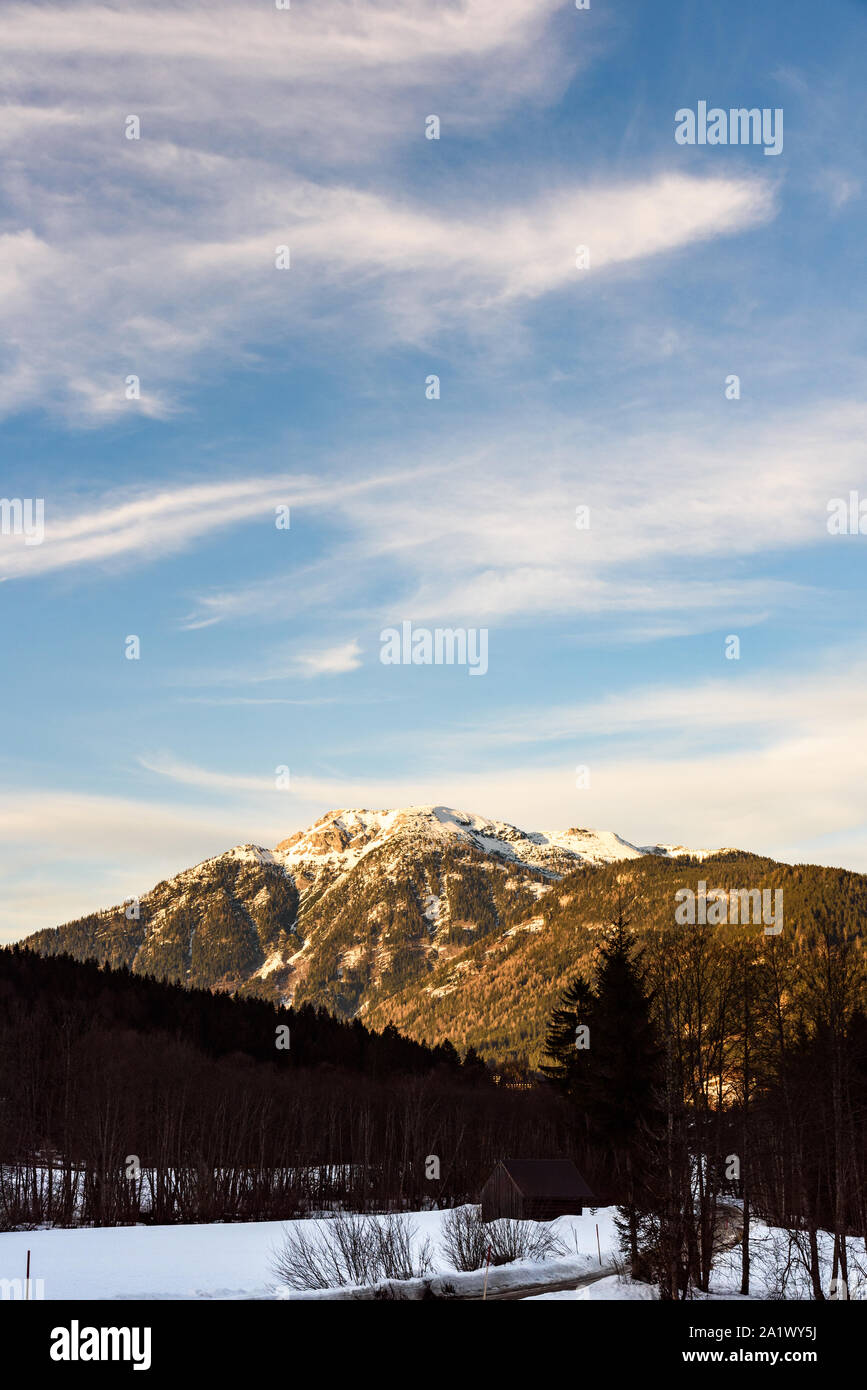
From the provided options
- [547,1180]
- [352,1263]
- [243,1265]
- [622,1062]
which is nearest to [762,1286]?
[352,1263]

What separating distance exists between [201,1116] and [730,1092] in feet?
235

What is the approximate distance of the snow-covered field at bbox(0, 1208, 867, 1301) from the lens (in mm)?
46438

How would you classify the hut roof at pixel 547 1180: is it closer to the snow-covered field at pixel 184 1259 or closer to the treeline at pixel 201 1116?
the snow-covered field at pixel 184 1259

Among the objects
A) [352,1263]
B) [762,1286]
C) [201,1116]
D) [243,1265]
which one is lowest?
[201,1116]

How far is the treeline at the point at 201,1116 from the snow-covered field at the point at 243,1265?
13288 mm

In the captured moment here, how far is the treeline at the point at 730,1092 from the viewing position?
41906 millimetres

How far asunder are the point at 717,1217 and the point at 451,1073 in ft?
411

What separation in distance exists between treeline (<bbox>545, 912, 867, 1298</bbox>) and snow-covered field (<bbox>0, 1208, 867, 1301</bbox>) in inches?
73.8

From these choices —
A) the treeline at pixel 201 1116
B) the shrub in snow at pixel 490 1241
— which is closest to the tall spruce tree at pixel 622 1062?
the shrub in snow at pixel 490 1241

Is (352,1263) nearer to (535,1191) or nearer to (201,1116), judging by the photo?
(535,1191)

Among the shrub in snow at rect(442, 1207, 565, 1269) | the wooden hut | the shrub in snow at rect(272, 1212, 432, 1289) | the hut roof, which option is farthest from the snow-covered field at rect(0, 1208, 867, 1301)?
the hut roof

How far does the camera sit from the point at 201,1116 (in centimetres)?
10869

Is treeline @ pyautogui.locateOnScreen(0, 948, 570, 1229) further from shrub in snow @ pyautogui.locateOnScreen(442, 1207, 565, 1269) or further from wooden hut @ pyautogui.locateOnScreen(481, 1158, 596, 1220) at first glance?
shrub in snow @ pyautogui.locateOnScreen(442, 1207, 565, 1269)
